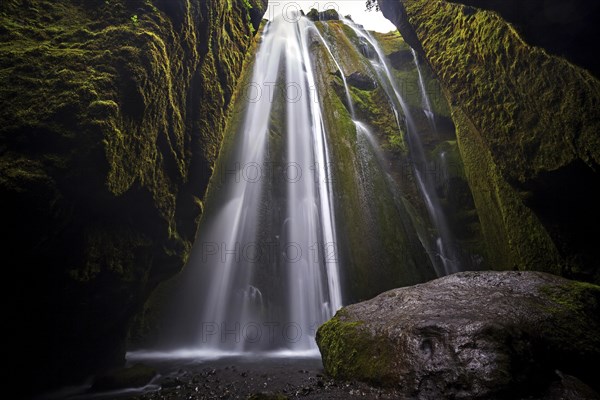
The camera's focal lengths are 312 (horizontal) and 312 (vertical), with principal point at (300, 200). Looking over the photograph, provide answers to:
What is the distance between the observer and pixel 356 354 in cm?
428

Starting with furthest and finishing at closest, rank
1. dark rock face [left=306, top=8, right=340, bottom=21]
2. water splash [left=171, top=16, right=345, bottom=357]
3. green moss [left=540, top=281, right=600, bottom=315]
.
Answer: dark rock face [left=306, top=8, right=340, bottom=21] → water splash [left=171, top=16, right=345, bottom=357] → green moss [left=540, top=281, right=600, bottom=315]

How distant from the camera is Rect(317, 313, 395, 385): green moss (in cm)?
384

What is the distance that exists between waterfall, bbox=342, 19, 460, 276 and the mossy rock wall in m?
1.98

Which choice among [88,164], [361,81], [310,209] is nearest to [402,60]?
[361,81]

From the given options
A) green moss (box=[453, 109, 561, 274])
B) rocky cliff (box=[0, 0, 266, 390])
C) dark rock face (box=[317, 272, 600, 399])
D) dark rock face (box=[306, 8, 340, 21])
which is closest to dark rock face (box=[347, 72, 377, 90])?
green moss (box=[453, 109, 561, 274])

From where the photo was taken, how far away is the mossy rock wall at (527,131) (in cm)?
570

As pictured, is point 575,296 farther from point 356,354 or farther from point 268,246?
point 268,246

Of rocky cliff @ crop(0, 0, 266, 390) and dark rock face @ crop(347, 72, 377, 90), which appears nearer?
rocky cliff @ crop(0, 0, 266, 390)

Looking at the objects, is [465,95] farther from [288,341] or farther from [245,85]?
[245,85]

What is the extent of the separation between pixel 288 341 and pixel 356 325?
13.9ft

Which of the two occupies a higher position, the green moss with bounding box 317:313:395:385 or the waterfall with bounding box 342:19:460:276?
the waterfall with bounding box 342:19:460:276

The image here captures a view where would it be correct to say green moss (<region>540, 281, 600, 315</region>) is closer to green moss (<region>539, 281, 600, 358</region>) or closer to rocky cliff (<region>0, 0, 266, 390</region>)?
green moss (<region>539, 281, 600, 358</region>)

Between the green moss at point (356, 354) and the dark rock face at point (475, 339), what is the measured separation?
0.01 m

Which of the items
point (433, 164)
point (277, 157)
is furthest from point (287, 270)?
point (433, 164)
